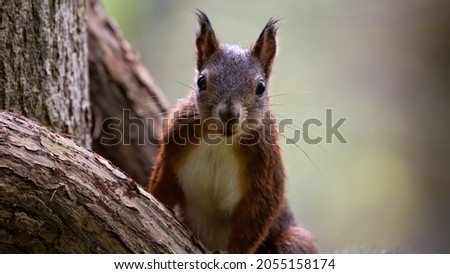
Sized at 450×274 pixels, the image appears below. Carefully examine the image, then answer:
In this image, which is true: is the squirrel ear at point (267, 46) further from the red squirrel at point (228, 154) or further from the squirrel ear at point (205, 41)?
the squirrel ear at point (205, 41)

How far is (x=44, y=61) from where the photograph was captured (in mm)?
2129

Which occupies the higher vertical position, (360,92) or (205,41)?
(205,41)

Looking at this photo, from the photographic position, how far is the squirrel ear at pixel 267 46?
2094 millimetres

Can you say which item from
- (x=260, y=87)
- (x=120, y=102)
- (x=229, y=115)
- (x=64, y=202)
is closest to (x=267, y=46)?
(x=260, y=87)

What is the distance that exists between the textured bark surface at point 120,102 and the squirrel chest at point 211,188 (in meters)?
0.94

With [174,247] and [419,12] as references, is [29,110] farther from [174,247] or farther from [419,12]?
[419,12]

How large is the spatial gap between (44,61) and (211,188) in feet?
2.25

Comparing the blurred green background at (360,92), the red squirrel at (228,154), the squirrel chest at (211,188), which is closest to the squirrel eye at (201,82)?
the red squirrel at (228,154)

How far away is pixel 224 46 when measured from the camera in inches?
84.2

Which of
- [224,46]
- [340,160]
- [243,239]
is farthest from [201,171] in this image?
[340,160]

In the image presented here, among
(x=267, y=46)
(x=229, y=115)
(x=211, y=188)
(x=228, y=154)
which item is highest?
(x=267, y=46)

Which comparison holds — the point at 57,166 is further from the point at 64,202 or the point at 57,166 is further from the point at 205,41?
the point at 205,41
